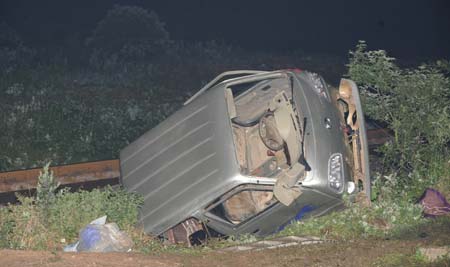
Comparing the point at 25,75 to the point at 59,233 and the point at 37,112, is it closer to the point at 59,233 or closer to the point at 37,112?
the point at 37,112

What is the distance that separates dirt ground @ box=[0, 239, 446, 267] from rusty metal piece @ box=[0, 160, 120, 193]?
172 inches

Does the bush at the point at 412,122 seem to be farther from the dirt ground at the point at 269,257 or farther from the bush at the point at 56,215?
the bush at the point at 56,215

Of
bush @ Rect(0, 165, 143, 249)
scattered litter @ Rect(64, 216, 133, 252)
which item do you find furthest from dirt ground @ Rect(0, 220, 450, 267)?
bush @ Rect(0, 165, 143, 249)

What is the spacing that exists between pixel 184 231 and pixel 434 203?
3.13 m

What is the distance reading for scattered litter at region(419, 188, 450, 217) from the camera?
10719 mm

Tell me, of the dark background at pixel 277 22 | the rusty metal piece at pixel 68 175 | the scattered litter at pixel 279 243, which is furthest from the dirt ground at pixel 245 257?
the dark background at pixel 277 22

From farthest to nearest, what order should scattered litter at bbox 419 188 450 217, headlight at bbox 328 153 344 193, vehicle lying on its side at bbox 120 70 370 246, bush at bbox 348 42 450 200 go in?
bush at bbox 348 42 450 200 < scattered litter at bbox 419 188 450 217 < headlight at bbox 328 153 344 193 < vehicle lying on its side at bbox 120 70 370 246

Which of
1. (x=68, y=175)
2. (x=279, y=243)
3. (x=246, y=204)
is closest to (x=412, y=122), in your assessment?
(x=246, y=204)

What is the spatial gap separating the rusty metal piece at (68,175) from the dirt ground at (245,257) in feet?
14.4

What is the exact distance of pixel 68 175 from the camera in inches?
529

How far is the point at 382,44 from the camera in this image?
24.7m

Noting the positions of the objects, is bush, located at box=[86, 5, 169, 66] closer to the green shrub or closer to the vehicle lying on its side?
the vehicle lying on its side

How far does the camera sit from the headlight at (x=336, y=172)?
33.1 feet

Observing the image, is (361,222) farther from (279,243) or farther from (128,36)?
(128,36)
